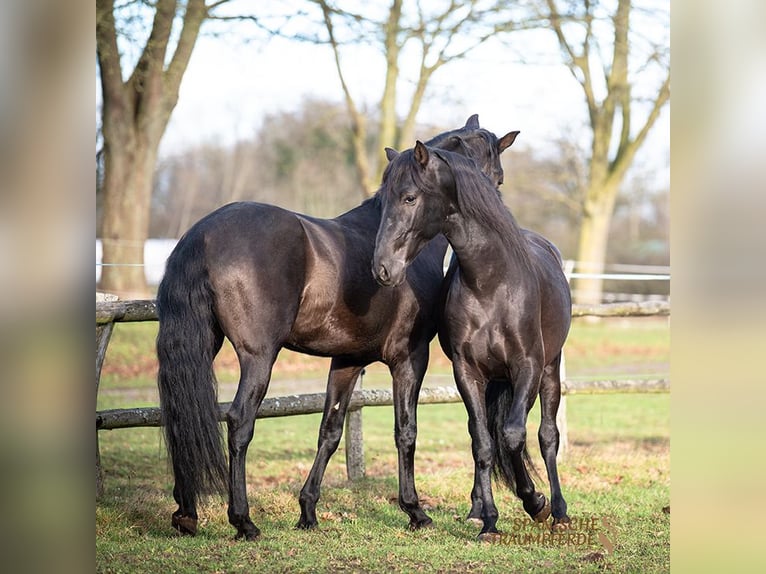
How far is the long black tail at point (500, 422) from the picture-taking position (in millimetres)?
5305

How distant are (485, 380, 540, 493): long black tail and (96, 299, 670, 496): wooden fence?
1.54 m

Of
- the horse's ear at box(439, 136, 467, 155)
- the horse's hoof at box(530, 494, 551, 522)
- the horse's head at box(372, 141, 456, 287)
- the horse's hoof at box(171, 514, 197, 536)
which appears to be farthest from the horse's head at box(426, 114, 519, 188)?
the horse's hoof at box(171, 514, 197, 536)

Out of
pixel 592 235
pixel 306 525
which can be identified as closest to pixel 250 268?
pixel 306 525

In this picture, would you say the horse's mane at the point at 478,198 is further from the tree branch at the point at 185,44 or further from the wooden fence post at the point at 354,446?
the tree branch at the point at 185,44

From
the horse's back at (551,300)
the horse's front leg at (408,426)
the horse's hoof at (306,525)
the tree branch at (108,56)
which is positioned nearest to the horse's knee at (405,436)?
the horse's front leg at (408,426)

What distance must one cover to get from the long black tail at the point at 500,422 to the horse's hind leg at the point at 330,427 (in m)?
0.88

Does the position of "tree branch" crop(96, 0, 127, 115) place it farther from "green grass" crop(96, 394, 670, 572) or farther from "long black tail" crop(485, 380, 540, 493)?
"long black tail" crop(485, 380, 540, 493)

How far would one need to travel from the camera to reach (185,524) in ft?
15.2

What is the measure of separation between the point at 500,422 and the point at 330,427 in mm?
1065

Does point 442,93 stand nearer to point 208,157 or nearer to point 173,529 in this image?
point 173,529

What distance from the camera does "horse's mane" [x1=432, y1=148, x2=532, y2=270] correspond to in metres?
4.60

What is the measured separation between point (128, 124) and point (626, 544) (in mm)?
11121
